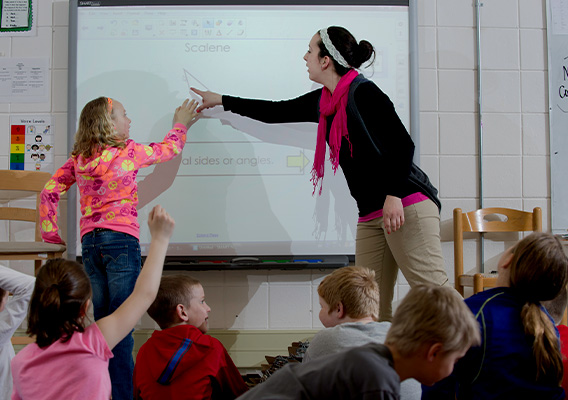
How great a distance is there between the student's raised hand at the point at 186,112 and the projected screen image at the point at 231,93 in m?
0.07

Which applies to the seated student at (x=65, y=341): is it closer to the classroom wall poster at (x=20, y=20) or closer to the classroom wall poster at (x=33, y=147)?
the classroom wall poster at (x=33, y=147)

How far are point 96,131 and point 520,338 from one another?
174 cm

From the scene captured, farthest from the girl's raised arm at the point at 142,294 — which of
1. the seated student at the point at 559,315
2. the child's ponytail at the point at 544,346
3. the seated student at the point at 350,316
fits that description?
the seated student at the point at 559,315

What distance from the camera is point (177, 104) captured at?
277 centimetres

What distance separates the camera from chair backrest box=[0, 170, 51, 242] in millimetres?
2670

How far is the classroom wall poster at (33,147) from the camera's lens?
2.83m

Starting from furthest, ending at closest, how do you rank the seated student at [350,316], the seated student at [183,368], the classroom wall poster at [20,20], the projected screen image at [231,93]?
the classroom wall poster at [20,20]
the projected screen image at [231,93]
the seated student at [183,368]
the seated student at [350,316]

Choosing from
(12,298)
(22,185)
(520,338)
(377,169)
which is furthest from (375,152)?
(22,185)

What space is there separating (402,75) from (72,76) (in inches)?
70.3

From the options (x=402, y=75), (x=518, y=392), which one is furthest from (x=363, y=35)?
(x=518, y=392)

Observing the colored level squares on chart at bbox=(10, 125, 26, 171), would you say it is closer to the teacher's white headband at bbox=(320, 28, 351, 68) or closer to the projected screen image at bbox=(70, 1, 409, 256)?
the projected screen image at bbox=(70, 1, 409, 256)

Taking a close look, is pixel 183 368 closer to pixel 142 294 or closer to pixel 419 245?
pixel 142 294

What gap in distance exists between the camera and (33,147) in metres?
2.83

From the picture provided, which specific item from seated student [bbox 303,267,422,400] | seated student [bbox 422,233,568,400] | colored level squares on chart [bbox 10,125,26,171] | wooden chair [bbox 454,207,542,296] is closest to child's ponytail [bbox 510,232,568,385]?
seated student [bbox 422,233,568,400]
